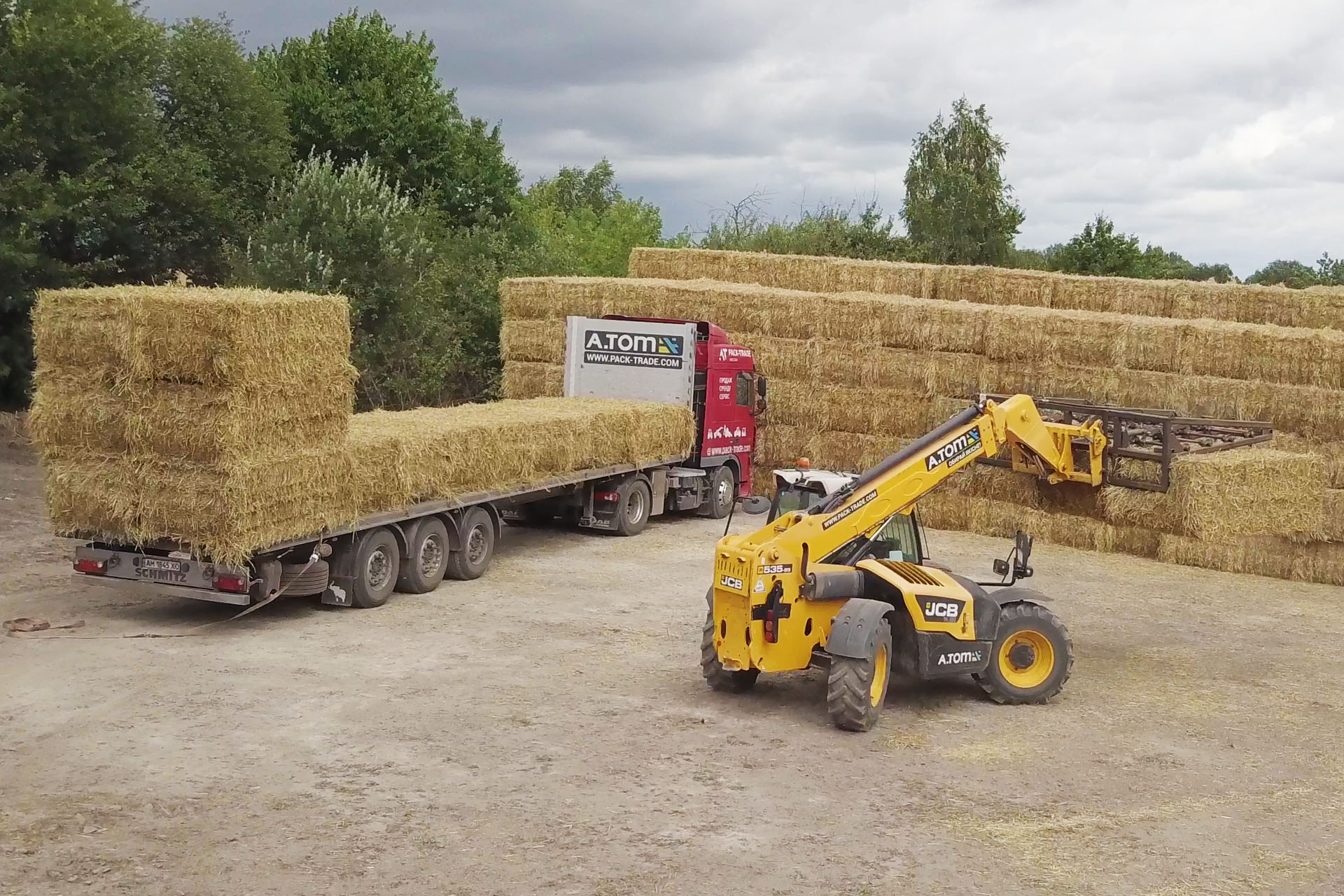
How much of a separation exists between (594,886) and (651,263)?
Answer: 25347 millimetres

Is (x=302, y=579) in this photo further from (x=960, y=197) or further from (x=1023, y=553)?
(x=960, y=197)

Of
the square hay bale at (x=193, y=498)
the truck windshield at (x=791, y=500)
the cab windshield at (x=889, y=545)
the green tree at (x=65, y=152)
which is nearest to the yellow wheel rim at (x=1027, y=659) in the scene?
the cab windshield at (x=889, y=545)

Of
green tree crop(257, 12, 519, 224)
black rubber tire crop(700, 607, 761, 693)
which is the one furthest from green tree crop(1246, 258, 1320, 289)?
black rubber tire crop(700, 607, 761, 693)

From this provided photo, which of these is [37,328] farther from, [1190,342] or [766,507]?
[1190,342]

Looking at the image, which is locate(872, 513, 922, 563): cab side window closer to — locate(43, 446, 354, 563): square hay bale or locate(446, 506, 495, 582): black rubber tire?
locate(43, 446, 354, 563): square hay bale

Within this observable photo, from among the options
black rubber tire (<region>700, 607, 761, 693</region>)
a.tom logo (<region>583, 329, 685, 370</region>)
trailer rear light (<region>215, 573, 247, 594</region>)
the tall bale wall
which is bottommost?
black rubber tire (<region>700, 607, 761, 693</region>)

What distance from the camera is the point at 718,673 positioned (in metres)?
12.4

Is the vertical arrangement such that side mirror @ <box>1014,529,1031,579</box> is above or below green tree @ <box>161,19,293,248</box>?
below

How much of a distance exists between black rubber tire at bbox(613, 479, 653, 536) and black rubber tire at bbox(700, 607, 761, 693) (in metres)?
8.48

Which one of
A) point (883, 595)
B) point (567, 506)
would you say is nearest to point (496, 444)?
point (567, 506)

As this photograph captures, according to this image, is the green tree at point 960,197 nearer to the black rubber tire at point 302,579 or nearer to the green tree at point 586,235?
the green tree at point 586,235

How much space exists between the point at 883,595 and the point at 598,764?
122 inches

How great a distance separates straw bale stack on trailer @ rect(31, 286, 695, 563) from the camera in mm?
13500

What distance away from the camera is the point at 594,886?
27.1 feet
